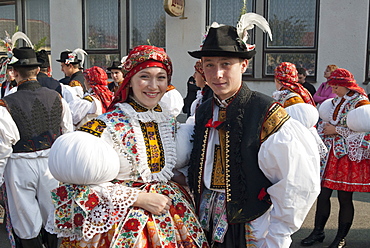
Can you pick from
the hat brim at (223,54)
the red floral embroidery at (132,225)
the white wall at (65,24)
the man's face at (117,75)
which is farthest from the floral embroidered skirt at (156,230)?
the white wall at (65,24)

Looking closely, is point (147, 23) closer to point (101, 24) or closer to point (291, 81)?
point (101, 24)

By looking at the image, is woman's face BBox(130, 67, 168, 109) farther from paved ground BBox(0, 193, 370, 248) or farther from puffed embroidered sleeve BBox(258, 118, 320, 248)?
paved ground BBox(0, 193, 370, 248)

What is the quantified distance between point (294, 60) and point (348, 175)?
4935 millimetres

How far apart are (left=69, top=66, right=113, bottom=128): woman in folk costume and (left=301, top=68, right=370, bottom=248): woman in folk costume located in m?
2.81

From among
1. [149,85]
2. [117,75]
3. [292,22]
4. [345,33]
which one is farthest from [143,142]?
[292,22]

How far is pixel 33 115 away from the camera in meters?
3.34

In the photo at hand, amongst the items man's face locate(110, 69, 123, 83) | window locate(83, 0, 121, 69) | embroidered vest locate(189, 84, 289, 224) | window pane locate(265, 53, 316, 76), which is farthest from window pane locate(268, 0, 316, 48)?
embroidered vest locate(189, 84, 289, 224)

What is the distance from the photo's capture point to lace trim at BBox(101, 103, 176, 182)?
1.98 meters

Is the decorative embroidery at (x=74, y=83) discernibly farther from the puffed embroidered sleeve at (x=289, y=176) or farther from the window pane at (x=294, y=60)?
the puffed embroidered sleeve at (x=289, y=176)

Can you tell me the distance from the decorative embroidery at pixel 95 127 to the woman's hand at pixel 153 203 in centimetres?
37

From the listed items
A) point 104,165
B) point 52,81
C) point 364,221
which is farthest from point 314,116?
point 52,81

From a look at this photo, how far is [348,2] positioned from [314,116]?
4.83 meters

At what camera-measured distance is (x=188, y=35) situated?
8.65 meters

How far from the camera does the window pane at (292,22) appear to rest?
823 cm
